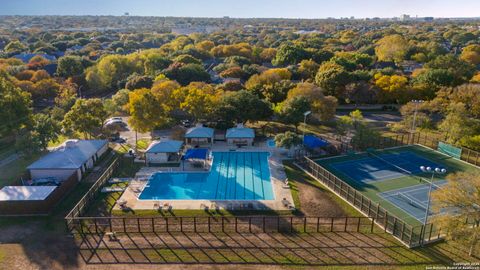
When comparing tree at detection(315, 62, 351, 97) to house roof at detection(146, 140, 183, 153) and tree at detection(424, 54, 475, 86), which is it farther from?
house roof at detection(146, 140, 183, 153)

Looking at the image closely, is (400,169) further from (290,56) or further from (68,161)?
(290,56)

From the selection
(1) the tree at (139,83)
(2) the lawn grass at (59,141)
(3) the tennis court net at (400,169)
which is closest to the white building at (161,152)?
(2) the lawn grass at (59,141)

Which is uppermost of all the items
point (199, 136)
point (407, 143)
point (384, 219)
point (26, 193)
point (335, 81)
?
point (335, 81)

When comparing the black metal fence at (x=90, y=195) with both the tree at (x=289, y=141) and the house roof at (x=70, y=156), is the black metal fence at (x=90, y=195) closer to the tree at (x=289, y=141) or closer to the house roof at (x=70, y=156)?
the house roof at (x=70, y=156)

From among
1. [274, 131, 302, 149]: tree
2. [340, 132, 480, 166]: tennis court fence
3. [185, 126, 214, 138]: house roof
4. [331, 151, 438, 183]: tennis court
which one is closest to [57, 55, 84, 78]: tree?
[185, 126, 214, 138]: house roof

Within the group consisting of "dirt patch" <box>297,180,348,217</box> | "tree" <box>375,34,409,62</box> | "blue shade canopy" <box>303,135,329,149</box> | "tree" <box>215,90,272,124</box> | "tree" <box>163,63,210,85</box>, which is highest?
"tree" <box>375,34,409,62</box>

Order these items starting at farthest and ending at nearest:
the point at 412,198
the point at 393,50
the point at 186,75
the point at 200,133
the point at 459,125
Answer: the point at 393,50 → the point at 186,75 → the point at 200,133 → the point at 459,125 → the point at 412,198

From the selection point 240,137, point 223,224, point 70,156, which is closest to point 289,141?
point 240,137
